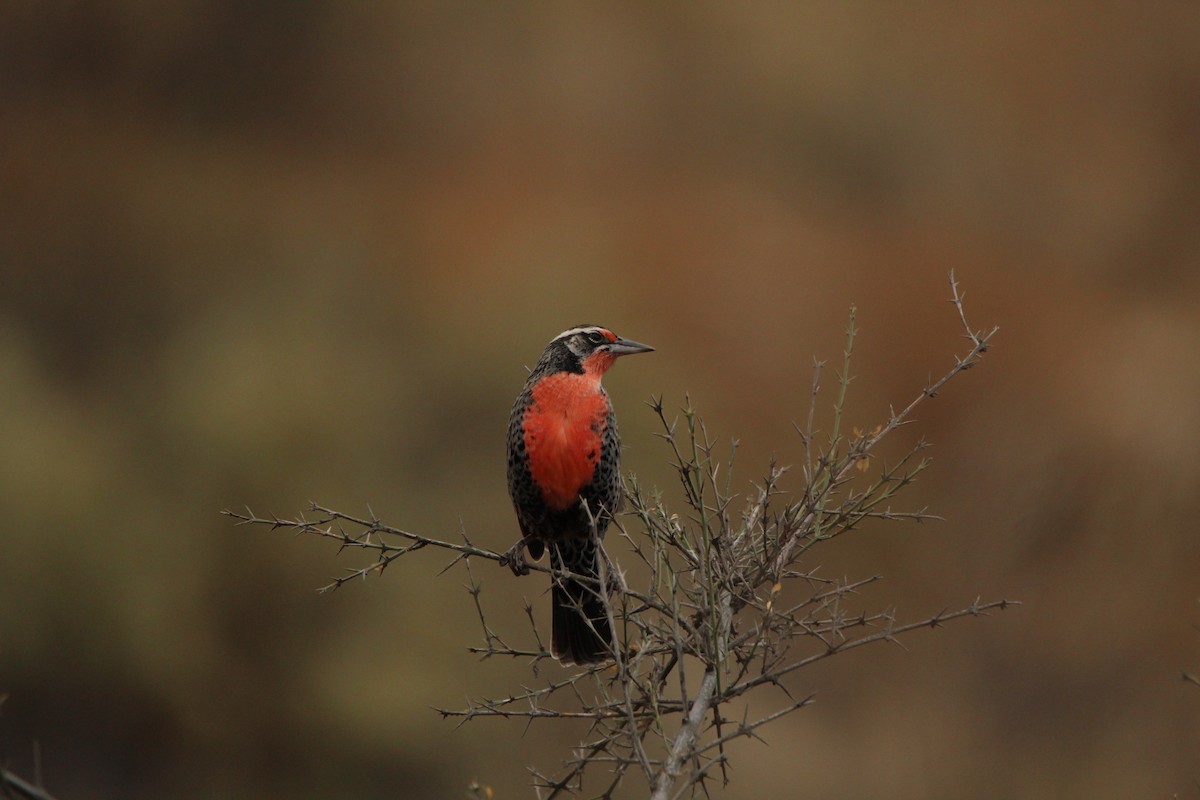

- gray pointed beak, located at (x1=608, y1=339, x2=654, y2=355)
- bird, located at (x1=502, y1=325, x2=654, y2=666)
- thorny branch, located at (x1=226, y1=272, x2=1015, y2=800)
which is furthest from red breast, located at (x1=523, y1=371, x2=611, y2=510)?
thorny branch, located at (x1=226, y1=272, x2=1015, y2=800)

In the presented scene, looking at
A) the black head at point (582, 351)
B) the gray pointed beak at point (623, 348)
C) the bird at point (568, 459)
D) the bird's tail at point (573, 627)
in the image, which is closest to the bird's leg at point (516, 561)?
the bird at point (568, 459)

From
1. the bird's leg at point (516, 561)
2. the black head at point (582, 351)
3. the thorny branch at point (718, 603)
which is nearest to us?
the thorny branch at point (718, 603)

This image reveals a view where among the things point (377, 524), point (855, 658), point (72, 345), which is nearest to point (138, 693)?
point (72, 345)

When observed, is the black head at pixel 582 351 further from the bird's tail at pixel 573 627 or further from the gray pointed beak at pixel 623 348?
the bird's tail at pixel 573 627

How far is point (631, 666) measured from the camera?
115 inches

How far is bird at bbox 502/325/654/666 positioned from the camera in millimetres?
4605

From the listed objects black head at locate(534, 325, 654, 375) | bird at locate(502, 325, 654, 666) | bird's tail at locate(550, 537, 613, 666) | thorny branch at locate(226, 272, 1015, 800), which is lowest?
thorny branch at locate(226, 272, 1015, 800)

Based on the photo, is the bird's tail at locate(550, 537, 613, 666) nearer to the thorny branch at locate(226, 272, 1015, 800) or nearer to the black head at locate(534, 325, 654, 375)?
the black head at locate(534, 325, 654, 375)

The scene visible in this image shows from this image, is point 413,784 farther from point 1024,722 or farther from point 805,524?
point 805,524

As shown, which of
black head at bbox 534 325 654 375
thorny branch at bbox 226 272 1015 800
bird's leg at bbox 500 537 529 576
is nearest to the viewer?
thorny branch at bbox 226 272 1015 800

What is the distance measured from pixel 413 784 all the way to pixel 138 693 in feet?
9.25

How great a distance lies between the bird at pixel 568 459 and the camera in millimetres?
4605

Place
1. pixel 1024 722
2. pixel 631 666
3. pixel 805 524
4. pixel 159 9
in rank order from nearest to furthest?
pixel 631 666
pixel 805 524
pixel 1024 722
pixel 159 9

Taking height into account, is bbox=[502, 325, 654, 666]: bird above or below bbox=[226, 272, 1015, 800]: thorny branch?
above
